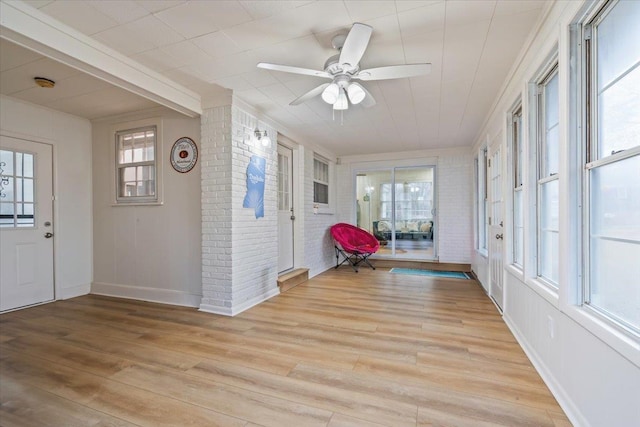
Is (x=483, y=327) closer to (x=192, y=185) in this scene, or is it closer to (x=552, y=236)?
(x=552, y=236)

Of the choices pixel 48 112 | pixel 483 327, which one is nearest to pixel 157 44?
pixel 48 112

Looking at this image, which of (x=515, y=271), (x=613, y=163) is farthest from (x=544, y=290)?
(x=613, y=163)

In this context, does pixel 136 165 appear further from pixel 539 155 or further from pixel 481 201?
pixel 481 201

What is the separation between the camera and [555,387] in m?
1.77

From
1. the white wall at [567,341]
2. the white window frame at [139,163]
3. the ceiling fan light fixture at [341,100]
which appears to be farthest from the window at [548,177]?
the white window frame at [139,163]

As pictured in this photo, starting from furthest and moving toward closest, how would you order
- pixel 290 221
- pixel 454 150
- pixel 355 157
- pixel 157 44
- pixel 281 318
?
pixel 355 157 → pixel 454 150 → pixel 290 221 → pixel 281 318 → pixel 157 44

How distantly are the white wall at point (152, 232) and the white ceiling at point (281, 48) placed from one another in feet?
1.64

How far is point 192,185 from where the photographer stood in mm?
3609

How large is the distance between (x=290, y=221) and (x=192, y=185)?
1757 millimetres

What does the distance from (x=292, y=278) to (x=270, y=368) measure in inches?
93.0

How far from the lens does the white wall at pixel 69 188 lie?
373 centimetres

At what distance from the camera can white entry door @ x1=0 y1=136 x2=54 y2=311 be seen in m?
3.42

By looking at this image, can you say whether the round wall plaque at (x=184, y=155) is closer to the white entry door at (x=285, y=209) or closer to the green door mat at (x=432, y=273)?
the white entry door at (x=285, y=209)

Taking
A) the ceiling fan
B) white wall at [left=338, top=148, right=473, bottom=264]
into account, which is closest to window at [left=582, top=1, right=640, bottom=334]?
the ceiling fan
